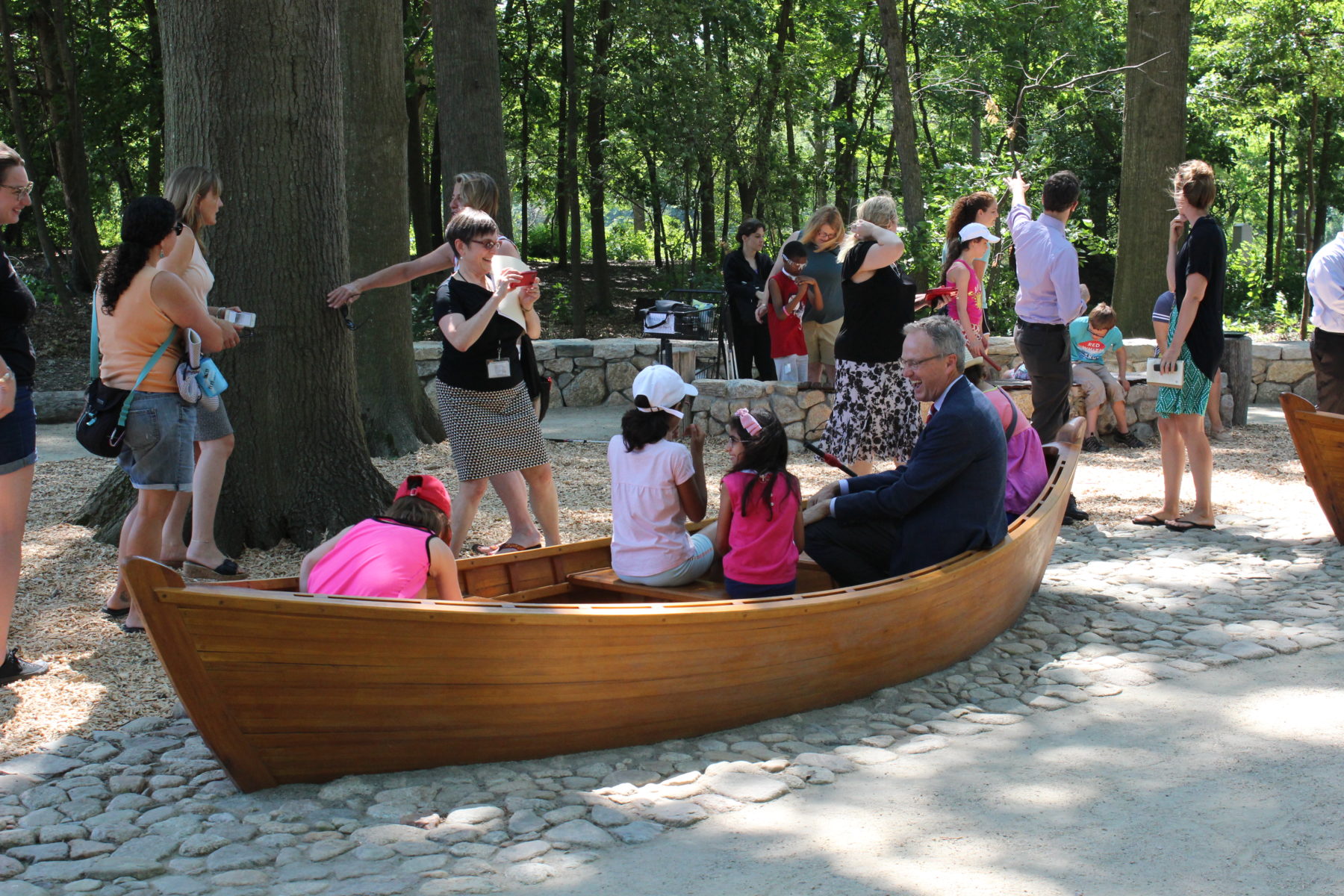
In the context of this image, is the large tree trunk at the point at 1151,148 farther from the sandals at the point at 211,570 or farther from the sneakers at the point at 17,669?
the sneakers at the point at 17,669

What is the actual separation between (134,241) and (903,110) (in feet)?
35.8

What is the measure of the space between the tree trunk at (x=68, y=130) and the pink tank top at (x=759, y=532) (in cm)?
1600

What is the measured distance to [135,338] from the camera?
4.62 meters

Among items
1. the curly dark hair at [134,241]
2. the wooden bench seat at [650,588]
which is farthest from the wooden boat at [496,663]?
the curly dark hair at [134,241]

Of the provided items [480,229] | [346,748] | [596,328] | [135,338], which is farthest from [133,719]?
[596,328]

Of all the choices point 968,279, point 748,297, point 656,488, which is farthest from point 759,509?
point 748,297

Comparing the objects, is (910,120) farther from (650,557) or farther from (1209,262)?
(650,557)

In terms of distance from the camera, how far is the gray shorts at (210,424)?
509 centimetres

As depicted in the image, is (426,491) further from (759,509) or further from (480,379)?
(480,379)

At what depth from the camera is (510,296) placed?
5355 mm

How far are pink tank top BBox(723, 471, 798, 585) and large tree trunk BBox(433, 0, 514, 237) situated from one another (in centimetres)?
725

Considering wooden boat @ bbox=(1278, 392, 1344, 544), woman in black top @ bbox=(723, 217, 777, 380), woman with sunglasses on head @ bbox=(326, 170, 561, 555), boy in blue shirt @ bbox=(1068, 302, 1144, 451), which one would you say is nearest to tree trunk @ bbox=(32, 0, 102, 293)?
woman in black top @ bbox=(723, 217, 777, 380)

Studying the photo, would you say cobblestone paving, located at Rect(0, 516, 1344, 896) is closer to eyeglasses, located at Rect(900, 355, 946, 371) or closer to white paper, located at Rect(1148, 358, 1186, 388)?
eyeglasses, located at Rect(900, 355, 946, 371)

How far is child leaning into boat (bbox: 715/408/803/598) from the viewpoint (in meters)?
4.39
